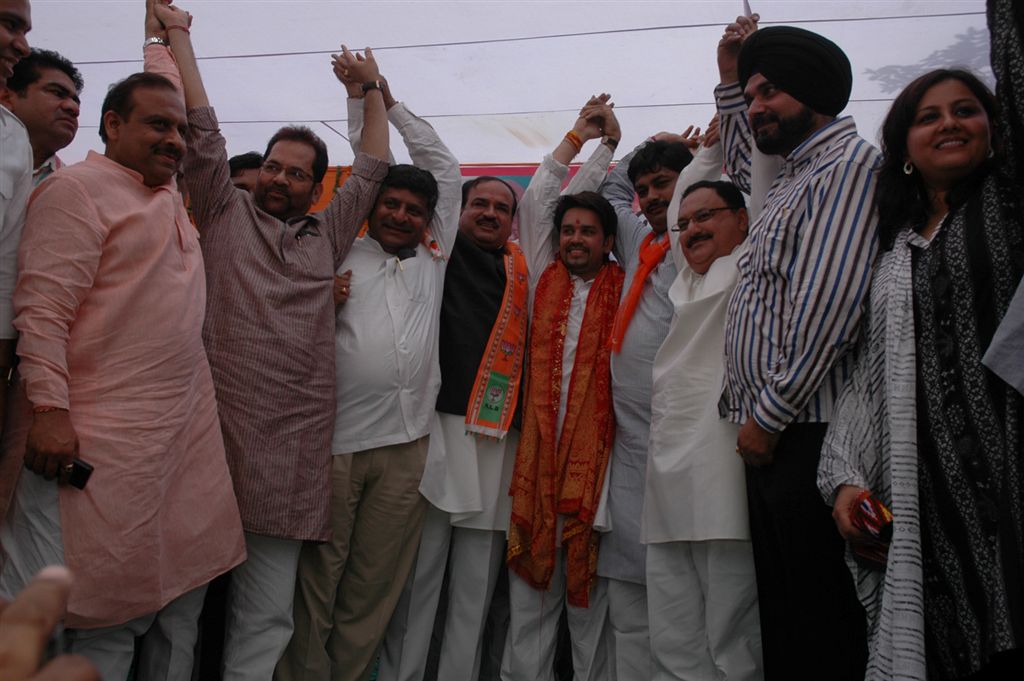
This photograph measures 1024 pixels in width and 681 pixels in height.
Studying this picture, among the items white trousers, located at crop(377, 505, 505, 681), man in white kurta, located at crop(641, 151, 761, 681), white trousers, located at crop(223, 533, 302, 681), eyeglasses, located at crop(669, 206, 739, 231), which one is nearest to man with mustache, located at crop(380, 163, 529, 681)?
white trousers, located at crop(377, 505, 505, 681)

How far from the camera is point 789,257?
201cm

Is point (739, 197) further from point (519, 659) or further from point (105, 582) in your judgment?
point (105, 582)

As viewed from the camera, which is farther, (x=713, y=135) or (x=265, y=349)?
(x=713, y=135)

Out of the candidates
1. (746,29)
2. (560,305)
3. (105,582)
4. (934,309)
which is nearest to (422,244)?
(560,305)

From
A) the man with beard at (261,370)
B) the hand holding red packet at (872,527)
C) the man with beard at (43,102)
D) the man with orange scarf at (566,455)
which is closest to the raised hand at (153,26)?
the man with beard at (261,370)

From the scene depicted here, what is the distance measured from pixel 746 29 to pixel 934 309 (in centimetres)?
127

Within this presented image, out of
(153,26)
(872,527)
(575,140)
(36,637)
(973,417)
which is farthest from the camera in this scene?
(575,140)

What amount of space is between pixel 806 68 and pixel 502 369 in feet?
4.64

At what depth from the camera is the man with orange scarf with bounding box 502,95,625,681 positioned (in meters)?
2.66

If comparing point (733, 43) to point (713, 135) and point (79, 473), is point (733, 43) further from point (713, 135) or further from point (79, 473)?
point (79, 473)

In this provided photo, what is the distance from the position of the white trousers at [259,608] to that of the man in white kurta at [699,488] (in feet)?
3.69

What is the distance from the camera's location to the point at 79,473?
5.88ft

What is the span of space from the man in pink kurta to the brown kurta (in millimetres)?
116

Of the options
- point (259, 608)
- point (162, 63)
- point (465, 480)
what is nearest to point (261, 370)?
point (259, 608)
